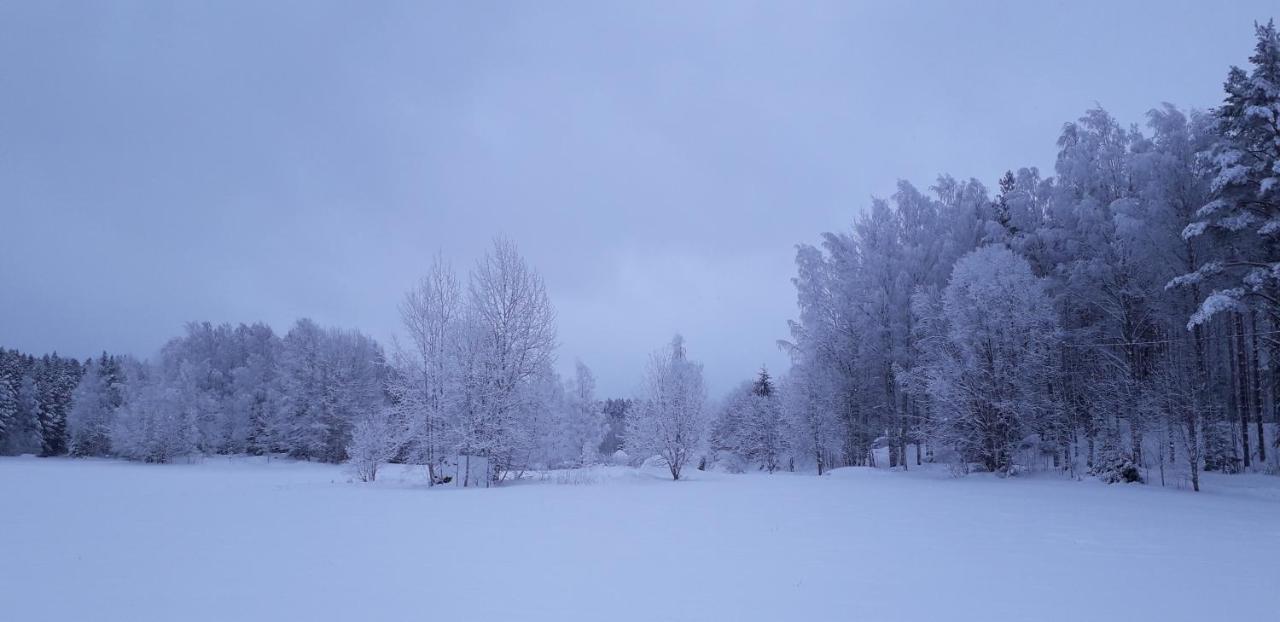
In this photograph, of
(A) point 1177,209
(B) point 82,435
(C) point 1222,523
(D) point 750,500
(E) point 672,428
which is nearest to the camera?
(C) point 1222,523

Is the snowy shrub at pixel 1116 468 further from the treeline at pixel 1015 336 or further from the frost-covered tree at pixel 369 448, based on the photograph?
the frost-covered tree at pixel 369 448

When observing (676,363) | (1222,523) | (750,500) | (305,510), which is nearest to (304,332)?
(676,363)

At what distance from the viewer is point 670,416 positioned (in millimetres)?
31875

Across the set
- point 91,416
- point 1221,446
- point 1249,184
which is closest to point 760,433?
point 1221,446

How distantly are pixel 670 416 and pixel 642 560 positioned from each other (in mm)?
22945

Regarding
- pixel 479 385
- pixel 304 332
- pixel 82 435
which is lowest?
pixel 82 435

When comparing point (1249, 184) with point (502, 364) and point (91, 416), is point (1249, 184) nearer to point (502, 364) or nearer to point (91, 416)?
point (502, 364)

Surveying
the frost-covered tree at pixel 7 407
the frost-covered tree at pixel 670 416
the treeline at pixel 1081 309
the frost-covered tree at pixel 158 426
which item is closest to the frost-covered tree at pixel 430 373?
the frost-covered tree at pixel 670 416

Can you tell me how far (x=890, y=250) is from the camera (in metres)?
35.3

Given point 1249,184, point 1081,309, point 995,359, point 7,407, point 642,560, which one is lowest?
point 7,407

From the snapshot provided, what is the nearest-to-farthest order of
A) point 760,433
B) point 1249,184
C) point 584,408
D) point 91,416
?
point 1249,184 < point 760,433 < point 584,408 < point 91,416

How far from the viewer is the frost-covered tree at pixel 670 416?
31.7m

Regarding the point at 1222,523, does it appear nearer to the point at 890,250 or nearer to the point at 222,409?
the point at 890,250

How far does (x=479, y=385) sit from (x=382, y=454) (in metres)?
7.17
